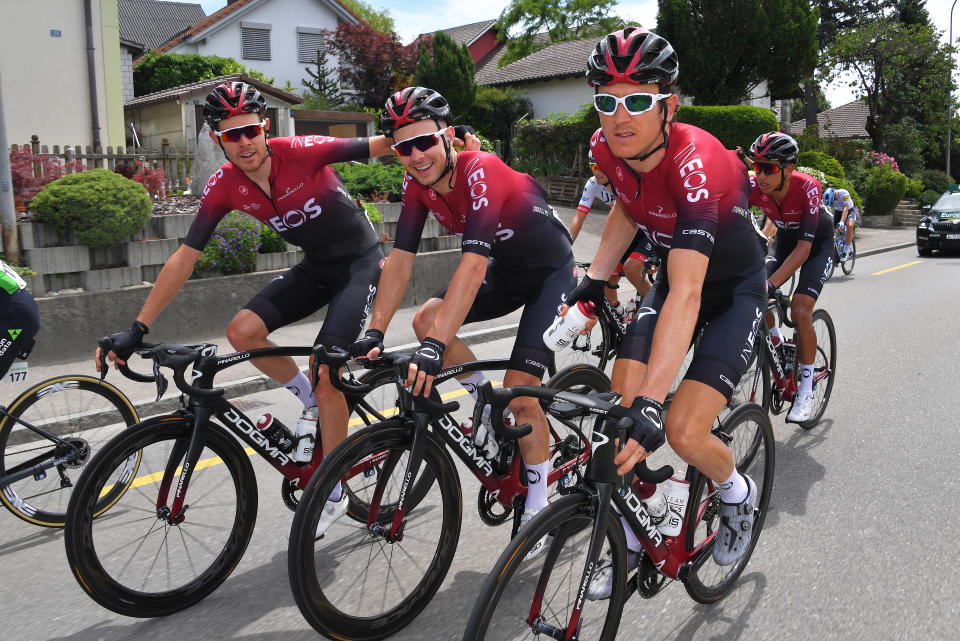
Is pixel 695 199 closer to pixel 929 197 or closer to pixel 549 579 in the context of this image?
pixel 549 579

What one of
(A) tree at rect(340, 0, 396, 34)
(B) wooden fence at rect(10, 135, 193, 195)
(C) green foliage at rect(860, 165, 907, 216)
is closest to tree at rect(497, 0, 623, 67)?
(A) tree at rect(340, 0, 396, 34)

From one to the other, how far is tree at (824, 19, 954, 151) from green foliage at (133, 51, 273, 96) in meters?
25.6

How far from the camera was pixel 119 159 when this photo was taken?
10914mm

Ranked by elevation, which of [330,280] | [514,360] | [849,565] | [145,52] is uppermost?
[145,52]

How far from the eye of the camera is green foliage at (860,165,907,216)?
91.2 feet

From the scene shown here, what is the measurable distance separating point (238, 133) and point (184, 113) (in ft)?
85.7

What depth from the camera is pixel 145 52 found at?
117 ft

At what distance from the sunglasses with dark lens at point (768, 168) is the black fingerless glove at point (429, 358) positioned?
11.5ft

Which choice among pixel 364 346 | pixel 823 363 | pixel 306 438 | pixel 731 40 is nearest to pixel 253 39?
pixel 731 40

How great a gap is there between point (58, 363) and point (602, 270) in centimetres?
643

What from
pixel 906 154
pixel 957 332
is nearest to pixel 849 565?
pixel 957 332

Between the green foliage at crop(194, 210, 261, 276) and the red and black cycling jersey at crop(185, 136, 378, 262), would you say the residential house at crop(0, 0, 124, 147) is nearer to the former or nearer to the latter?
the green foliage at crop(194, 210, 261, 276)

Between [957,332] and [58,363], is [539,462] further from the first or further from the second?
[957,332]

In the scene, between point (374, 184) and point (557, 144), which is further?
point (557, 144)
